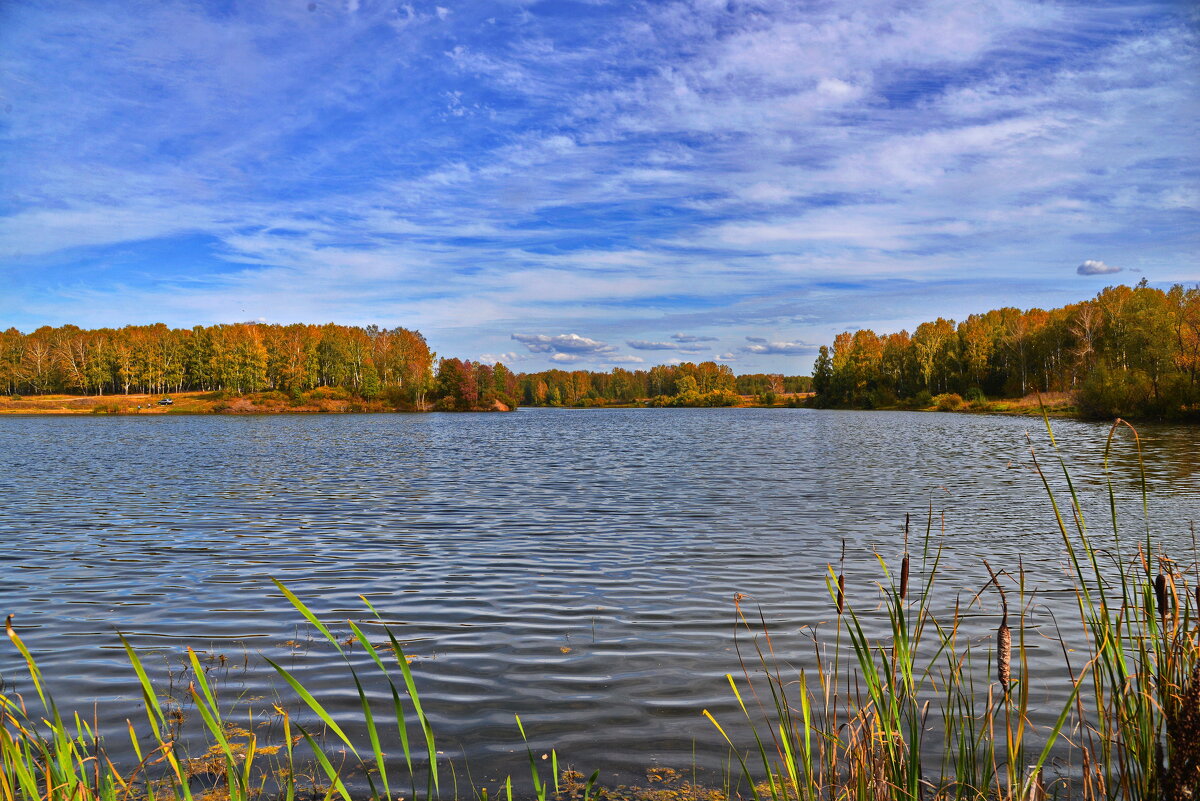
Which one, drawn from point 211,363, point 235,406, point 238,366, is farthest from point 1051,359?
point 211,363

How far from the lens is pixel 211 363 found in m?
114

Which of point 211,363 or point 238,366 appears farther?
point 211,363

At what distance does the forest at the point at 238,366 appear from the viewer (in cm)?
11050

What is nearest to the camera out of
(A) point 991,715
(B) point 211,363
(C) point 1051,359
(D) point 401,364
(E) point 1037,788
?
(E) point 1037,788

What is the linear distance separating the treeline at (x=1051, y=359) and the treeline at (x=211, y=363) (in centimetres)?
6950

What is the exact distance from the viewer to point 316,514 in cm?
1537

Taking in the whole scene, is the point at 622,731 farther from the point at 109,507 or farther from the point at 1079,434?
the point at 1079,434

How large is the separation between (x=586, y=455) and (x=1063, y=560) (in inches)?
856

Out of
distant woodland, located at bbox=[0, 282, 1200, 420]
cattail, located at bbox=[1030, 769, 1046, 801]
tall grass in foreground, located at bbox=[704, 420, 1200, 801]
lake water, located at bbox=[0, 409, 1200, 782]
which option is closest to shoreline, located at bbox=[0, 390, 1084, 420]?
distant woodland, located at bbox=[0, 282, 1200, 420]

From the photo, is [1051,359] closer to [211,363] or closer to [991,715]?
[991,715]

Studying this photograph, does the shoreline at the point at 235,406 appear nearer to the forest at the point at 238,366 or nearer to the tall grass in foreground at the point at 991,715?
the forest at the point at 238,366

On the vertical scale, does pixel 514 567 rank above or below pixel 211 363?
below

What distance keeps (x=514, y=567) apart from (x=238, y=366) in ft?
371

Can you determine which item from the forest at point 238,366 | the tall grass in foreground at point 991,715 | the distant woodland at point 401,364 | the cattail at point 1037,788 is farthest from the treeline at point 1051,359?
the forest at point 238,366
